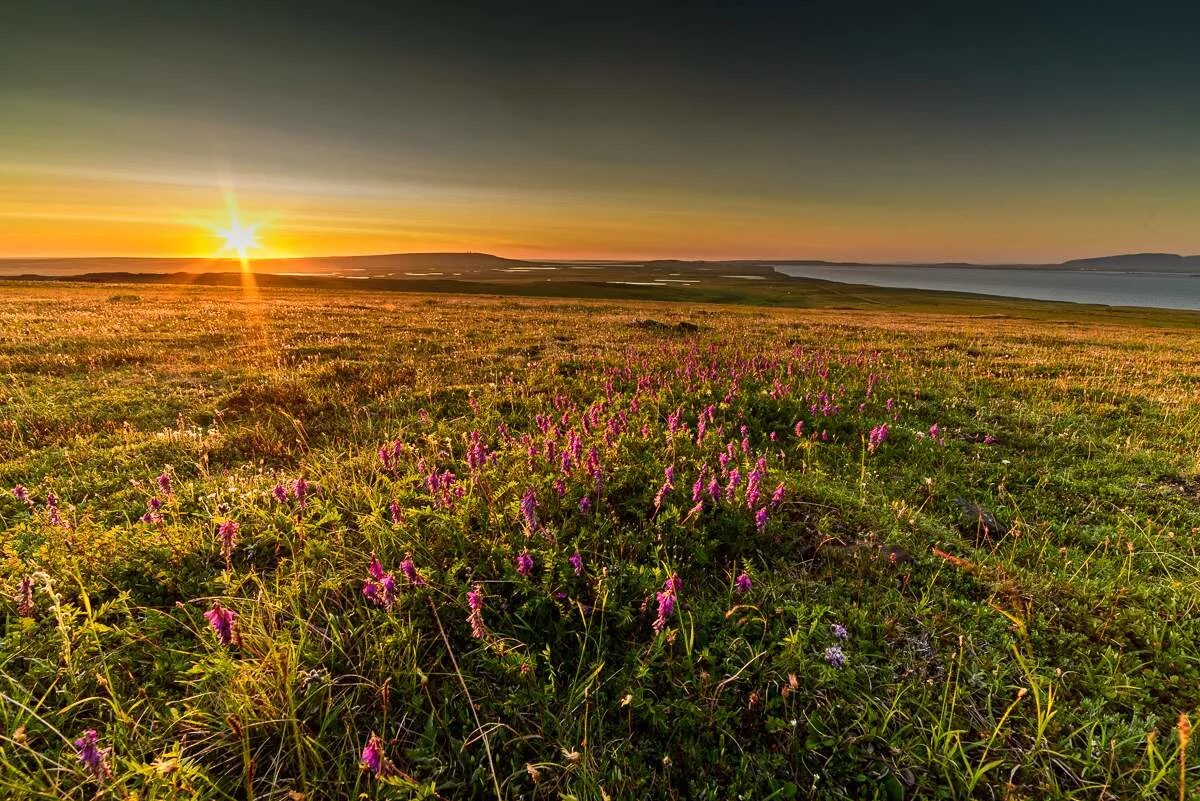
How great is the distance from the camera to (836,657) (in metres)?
A: 3.32

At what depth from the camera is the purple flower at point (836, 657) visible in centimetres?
329

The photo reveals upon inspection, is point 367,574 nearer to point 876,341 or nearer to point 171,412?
point 171,412

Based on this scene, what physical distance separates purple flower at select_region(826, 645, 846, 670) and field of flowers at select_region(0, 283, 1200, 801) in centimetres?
6

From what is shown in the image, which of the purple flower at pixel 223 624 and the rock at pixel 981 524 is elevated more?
the purple flower at pixel 223 624

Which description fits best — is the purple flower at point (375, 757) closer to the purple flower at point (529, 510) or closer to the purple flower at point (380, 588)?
the purple flower at point (380, 588)

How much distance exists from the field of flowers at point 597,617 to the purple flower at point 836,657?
63 mm

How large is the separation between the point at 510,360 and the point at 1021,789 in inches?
528

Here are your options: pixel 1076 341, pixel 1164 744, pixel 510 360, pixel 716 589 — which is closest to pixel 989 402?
pixel 1164 744

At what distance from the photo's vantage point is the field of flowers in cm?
270

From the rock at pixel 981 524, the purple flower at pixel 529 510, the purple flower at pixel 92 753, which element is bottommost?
the rock at pixel 981 524

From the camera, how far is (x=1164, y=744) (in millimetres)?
2990

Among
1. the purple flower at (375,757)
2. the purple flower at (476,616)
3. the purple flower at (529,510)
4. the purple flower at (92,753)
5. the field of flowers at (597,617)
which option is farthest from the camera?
the purple flower at (529,510)

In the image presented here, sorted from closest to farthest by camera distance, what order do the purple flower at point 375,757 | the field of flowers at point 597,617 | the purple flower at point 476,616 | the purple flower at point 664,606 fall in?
the purple flower at point 375,757
the field of flowers at point 597,617
the purple flower at point 476,616
the purple flower at point 664,606

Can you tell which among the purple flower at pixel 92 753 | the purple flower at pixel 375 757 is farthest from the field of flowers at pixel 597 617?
the purple flower at pixel 375 757
